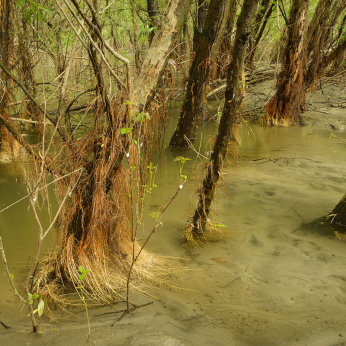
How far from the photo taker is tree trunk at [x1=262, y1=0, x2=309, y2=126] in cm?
663

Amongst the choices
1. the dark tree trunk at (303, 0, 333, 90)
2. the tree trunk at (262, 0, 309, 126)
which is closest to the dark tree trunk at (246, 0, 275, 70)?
the dark tree trunk at (303, 0, 333, 90)

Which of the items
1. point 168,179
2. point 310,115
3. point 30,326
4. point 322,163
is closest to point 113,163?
point 30,326

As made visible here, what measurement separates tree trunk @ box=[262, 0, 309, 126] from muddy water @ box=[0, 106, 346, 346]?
2.69 m

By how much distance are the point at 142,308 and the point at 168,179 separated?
2.87m

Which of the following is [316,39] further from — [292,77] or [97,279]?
[97,279]

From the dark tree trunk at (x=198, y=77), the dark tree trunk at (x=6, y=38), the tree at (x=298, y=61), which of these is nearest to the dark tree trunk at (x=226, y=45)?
the dark tree trunk at (x=198, y=77)

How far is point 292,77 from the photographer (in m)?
7.08

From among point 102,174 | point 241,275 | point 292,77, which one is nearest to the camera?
point 102,174

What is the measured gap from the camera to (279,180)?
4863 mm

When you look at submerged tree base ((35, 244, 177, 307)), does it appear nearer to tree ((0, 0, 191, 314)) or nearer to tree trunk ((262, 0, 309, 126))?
tree ((0, 0, 191, 314))

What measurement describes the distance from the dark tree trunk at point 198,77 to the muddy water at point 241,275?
1.31 meters

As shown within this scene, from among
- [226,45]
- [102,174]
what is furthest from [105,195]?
[226,45]

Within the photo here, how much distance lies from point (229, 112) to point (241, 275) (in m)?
1.37

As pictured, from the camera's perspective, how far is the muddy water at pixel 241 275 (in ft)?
7.07
